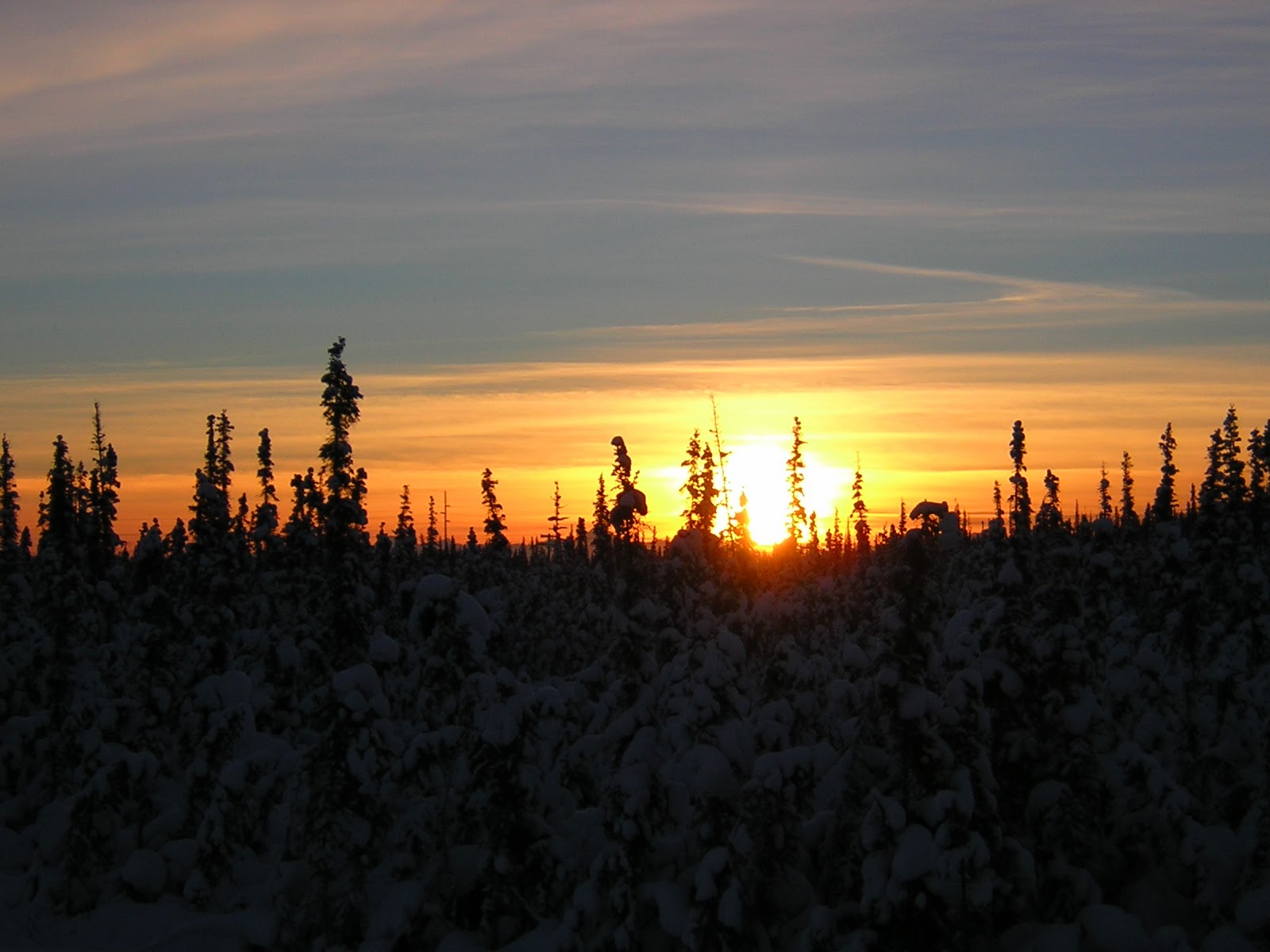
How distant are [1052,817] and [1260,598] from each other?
18390 millimetres

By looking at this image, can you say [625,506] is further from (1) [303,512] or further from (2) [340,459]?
(1) [303,512]

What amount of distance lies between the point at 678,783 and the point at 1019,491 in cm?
832

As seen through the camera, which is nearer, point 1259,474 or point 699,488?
point 699,488

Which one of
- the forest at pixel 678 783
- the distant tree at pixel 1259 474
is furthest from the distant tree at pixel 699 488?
the distant tree at pixel 1259 474

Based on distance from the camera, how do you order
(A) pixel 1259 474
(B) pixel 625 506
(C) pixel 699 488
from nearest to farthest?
(B) pixel 625 506 < (C) pixel 699 488 < (A) pixel 1259 474

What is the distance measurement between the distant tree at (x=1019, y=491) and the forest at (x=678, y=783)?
7cm

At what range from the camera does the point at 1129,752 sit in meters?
16.7

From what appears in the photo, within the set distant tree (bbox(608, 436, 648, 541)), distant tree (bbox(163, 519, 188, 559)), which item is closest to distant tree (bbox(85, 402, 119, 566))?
distant tree (bbox(163, 519, 188, 559))

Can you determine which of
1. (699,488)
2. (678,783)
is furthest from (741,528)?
(678,783)

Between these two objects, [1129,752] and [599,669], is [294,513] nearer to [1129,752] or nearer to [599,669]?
[599,669]

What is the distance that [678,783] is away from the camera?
17391mm

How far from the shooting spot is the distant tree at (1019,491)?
722 inches

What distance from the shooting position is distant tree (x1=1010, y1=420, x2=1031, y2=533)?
1834 cm

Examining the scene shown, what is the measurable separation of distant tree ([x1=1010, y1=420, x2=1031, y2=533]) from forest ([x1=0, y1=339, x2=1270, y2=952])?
0.07 metres
